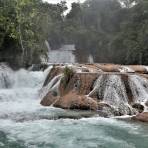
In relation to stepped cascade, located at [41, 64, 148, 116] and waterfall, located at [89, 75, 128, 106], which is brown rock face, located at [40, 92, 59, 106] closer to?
stepped cascade, located at [41, 64, 148, 116]

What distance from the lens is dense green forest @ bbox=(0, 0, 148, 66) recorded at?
80.7ft

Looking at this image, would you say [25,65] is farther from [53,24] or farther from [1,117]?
[53,24]

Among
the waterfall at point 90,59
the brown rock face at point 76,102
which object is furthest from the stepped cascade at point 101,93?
the waterfall at point 90,59

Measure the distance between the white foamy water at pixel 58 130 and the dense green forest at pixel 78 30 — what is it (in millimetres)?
9607

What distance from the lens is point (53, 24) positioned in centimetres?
4062

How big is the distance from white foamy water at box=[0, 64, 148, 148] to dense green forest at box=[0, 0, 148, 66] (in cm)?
961

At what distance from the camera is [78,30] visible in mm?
41969

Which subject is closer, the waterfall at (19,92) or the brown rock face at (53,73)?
the waterfall at (19,92)

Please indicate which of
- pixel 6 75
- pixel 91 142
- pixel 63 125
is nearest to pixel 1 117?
pixel 63 125

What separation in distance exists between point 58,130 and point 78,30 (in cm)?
3107

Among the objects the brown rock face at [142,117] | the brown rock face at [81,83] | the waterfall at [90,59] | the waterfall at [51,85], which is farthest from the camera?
the waterfall at [90,59]

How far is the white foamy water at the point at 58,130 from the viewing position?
408 inches

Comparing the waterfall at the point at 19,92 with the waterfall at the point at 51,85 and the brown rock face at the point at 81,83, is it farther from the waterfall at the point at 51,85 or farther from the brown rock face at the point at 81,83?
the brown rock face at the point at 81,83

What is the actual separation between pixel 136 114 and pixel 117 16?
103ft
